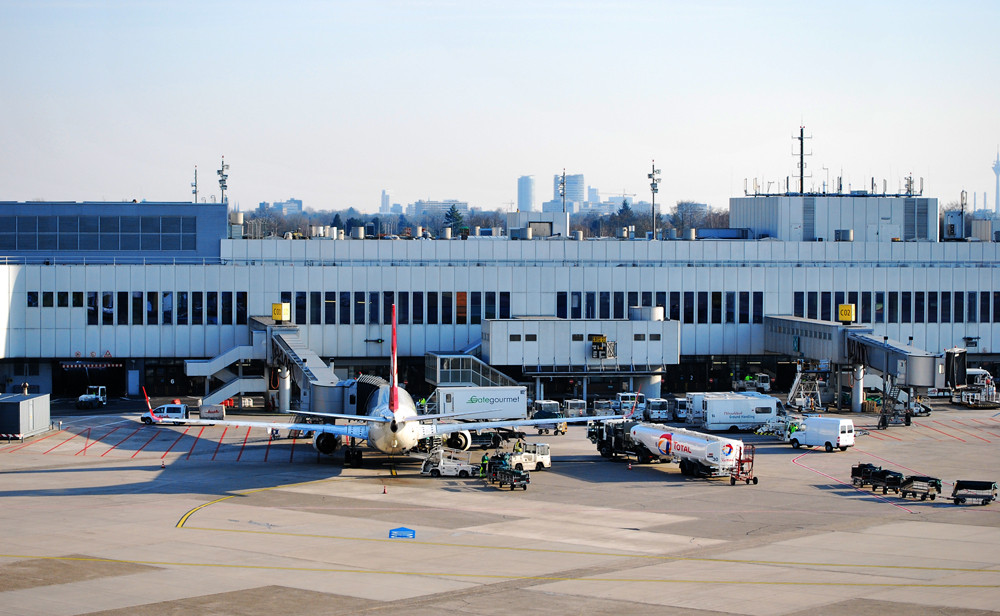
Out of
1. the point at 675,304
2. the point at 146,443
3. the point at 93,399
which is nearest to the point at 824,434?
the point at 675,304

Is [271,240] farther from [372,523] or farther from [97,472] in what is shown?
[372,523]

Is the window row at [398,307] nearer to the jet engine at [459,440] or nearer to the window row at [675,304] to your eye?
the window row at [675,304]

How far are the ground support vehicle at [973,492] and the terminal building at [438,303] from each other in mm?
45396

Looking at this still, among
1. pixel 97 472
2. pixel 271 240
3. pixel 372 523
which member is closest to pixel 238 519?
pixel 372 523

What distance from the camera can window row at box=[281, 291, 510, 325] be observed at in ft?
365

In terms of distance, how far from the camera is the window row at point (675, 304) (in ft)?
378

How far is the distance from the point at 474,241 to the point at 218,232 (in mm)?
27781

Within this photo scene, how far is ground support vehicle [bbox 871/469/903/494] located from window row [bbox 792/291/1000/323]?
176 ft

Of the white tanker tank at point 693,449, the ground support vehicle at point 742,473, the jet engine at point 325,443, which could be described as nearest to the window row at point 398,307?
the jet engine at point 325,443

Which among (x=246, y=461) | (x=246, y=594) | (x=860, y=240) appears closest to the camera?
(x=246, y=594)

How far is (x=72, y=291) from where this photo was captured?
107750 millimetres

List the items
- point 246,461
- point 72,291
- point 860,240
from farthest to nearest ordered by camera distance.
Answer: point 860,240
point 72,291
point 246,461

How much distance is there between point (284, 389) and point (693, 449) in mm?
42728

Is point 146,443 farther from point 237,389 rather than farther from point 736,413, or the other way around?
point 736,413
